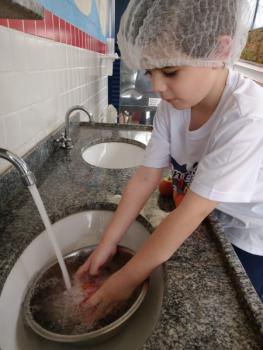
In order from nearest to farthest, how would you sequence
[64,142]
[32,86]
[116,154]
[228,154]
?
[228,154]
[32,86]
[64,142]
[116,154]

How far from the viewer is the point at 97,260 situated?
0.75 m

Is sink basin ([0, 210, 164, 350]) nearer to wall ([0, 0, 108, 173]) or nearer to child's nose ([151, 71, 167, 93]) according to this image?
wall ([0, 0, 108, 173])

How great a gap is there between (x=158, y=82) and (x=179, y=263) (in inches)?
17.1

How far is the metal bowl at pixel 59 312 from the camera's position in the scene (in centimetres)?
54

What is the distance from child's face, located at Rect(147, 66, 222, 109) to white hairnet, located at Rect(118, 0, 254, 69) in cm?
2

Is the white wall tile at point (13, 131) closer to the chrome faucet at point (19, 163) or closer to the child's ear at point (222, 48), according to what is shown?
the chrome faucet at point (19, 163)

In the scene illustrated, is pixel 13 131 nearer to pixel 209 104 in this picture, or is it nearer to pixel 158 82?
pixel 158 82

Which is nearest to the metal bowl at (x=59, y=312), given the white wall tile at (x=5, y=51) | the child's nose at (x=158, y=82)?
the child's nose at (x=158, y=82)

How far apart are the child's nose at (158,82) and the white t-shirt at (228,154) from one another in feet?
0.52

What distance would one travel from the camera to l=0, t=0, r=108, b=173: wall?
82 centimetres

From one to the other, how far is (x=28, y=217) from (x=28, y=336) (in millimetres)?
303

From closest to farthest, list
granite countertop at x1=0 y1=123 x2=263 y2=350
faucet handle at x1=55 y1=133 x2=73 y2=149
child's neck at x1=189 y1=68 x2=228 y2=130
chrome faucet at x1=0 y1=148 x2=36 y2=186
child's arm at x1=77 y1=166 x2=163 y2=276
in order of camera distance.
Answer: granite countertop at x1=0 y1=123 x2=263 y2=350
chrome faucet at x1=0 y1=148 x2=36 y2=186
child's neck at x1=189 y1=68 x2=228 y2=130
child's arm at x1=77 y1=166 x2=163 y2=276
faucet handle at x1=55 y1=133 x2=73 y2=149

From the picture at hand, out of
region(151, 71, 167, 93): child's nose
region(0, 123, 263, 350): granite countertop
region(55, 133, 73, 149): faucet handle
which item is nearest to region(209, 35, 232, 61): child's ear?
region(151, 71, 167, 93): child's nose

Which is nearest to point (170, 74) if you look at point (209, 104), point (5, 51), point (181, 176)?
point (209, 104)
